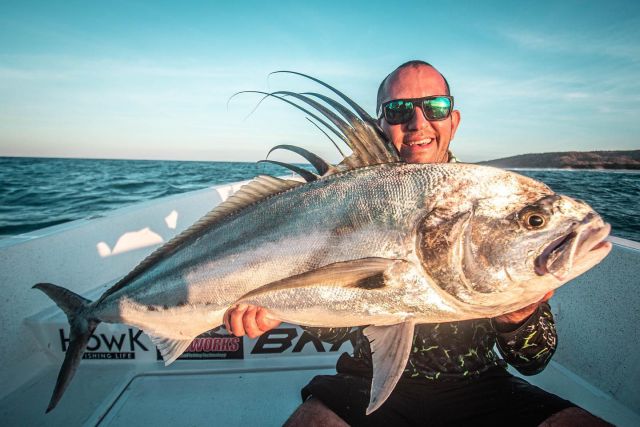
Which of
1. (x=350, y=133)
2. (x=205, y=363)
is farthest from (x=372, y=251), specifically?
(x=205, y=363)

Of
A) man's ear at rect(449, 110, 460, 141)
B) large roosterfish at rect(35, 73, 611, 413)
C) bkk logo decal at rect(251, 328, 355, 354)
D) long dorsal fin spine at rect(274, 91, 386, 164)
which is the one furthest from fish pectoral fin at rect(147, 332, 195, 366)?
→ man's ear at rect(449, 110, 460, 141)

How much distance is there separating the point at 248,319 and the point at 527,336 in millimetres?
1622

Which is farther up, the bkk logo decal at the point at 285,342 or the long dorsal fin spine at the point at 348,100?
the long dorsal fin spine at the point at 348,100

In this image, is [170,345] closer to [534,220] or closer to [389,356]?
[389,356]

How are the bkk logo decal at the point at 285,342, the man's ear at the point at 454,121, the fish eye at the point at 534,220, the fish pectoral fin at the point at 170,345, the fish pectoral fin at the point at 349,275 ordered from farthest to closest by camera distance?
the bkk logo decal at the point at 285,342 < the man's ear at the point at 454,121 < the fish pectoral fin at the point at 170,345 < the fish pectoral fin at the point at 349,275 < the fish eye at the point at 534,220

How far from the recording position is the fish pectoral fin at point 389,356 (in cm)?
167

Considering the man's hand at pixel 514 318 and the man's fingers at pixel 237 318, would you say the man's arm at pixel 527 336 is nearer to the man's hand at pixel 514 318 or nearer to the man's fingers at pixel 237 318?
the man's hand at pixel 514 318

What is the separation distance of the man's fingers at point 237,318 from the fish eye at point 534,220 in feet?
4.99

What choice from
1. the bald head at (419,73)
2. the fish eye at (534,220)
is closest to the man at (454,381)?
the fish eye at (534,220)

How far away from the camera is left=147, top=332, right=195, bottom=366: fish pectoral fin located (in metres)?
2.30

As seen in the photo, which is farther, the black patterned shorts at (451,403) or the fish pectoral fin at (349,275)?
the black patterned shorts at (451,403)

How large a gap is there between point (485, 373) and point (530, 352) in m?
0.29

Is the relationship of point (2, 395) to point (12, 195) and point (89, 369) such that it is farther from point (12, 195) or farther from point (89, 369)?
point (12, 195)

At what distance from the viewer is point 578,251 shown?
151cm
